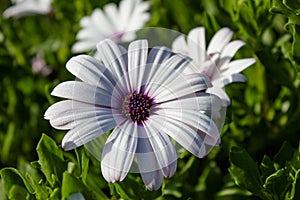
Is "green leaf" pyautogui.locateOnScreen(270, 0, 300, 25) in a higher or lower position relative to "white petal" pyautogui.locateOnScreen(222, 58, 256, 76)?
higher

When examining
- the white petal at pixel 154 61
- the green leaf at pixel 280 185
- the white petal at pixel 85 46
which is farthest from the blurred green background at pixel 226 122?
the white petal at pixel 154 61

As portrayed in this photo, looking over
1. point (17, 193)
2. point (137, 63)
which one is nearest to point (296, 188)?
point (137, 63)

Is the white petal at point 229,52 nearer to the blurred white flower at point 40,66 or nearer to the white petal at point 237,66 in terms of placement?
the white petal at point 237,66

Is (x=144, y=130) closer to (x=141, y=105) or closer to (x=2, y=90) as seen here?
(x=141, y=105)

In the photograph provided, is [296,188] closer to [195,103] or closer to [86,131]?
[195,103]

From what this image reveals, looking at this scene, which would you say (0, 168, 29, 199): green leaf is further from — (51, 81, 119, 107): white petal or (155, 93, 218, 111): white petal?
(155, 93, 218, 111): white petal

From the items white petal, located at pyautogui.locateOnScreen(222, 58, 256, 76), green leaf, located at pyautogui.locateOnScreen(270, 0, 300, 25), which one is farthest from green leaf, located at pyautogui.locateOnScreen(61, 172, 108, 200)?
green leaf, located at pyautogui.locateOnScreen(270, 0, 300, 25)
